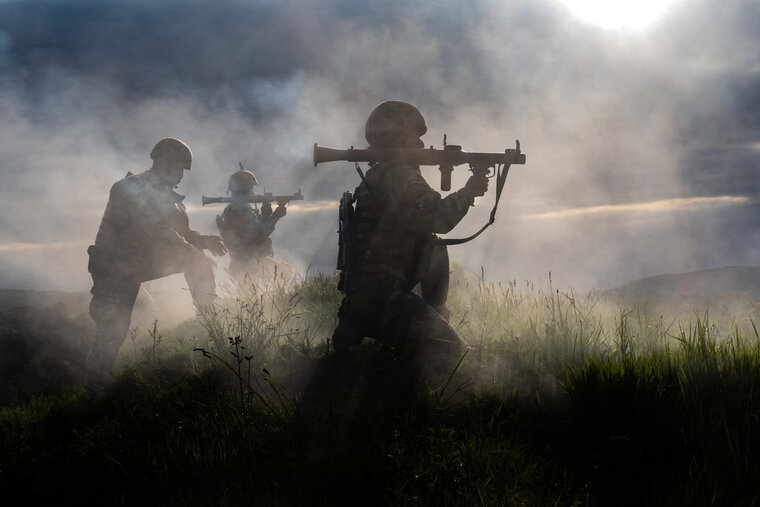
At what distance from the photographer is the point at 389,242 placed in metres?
5.19

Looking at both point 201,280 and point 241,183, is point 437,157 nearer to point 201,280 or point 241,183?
point 201,280

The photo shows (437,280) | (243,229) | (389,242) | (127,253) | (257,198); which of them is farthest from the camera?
(257,198)

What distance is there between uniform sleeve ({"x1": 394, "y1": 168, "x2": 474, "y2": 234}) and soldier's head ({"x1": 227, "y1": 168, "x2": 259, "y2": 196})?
9830mm

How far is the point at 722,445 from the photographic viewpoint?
131 inches

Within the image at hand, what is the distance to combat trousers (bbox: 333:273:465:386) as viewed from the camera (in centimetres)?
451

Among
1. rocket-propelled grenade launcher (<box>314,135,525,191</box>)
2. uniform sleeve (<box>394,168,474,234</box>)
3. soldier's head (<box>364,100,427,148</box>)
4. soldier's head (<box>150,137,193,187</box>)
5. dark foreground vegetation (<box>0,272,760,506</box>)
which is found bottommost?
dark foreground vegetation (<box>0,272,760,506</box>)

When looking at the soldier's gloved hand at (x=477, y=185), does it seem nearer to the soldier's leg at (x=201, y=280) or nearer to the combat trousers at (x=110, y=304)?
the combat trousers at (x=110, y=304)

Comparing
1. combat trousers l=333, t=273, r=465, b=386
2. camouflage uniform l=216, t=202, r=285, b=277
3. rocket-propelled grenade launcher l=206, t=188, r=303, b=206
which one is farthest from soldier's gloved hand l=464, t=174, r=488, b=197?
rocket-propelled grenade launcher l=206, t=188, r=303, b=206

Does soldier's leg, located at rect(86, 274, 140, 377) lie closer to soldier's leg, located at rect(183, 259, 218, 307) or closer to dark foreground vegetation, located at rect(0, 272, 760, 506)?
soldier's leg, located at rect(183, 259, 218, 307)

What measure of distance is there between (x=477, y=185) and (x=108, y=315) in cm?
528

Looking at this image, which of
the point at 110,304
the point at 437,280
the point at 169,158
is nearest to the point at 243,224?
the point at 169,158

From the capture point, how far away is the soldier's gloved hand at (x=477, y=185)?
535 cm

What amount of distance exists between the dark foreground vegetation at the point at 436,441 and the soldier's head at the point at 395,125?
1899 millimetres

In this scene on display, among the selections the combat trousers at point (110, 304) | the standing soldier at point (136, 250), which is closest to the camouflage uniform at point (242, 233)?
the standing soldier at point (136, 250)
